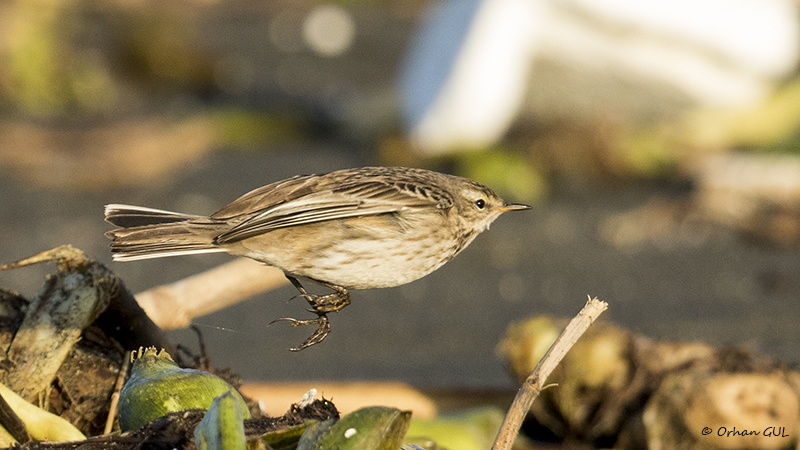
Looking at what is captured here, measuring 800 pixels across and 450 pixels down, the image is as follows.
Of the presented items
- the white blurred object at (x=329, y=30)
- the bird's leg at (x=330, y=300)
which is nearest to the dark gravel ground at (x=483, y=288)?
the bird's leg at (x=330, y=300)

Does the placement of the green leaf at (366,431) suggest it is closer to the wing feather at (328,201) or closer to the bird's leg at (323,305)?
the bird's leg at (323,305)

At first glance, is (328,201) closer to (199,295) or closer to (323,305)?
(323,305)

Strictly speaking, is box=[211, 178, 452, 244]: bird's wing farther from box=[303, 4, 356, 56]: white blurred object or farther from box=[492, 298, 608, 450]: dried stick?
box=[303, 4, 356, 56]: white blurred object

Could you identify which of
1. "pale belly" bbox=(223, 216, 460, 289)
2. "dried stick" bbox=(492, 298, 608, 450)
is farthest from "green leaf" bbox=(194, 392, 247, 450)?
"dried stick" bbox=(492, 298, 608, 450)

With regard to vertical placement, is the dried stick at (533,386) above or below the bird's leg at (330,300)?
below

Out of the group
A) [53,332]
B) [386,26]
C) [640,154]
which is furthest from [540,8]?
[386,26]

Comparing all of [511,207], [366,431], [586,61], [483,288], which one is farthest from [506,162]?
[366,431]

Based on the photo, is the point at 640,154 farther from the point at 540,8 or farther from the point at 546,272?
the point at 546,272
